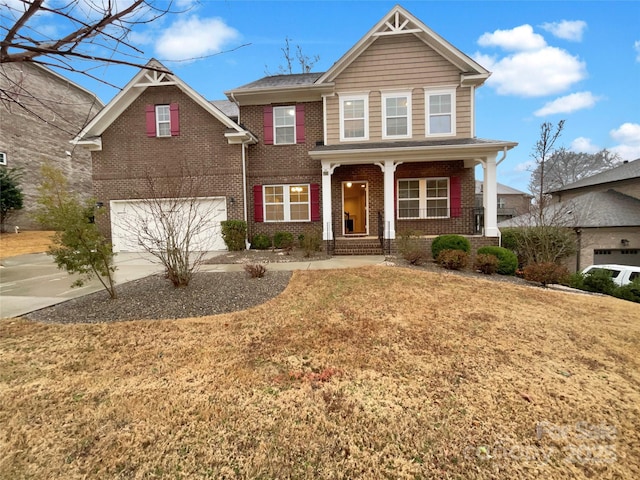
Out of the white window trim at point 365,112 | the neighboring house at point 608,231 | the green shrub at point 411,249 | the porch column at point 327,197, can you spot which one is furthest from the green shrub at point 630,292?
the white window trim at point 365,112

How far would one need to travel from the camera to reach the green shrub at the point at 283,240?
1151cm

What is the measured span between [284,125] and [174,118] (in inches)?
167

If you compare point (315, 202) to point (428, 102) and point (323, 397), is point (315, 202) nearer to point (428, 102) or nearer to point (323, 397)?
point (428, 102)

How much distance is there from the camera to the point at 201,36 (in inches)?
116

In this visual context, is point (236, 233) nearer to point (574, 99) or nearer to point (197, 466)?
point (197, 466)

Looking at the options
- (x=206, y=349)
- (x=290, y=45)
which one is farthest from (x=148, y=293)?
(x=290, y=45)

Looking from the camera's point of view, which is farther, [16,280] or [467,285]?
[16,280]

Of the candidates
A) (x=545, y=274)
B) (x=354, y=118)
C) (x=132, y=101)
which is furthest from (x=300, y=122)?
(x=545, y=274)

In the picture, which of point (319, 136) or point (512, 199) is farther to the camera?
point (512, 199)

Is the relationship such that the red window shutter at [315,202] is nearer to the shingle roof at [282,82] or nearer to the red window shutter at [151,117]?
the shingle roof at [282,82]

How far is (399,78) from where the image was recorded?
460 inches

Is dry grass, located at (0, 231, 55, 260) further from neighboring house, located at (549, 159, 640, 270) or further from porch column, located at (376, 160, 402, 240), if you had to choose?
neighboring house, located at (549, 159, 640, 270)

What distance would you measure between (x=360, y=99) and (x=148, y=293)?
1005cm

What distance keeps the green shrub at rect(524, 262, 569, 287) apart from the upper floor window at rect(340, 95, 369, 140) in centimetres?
715
